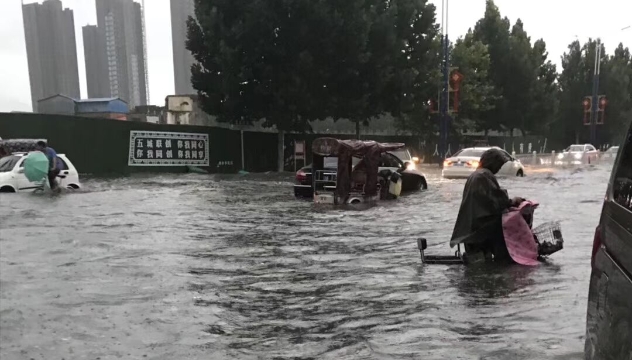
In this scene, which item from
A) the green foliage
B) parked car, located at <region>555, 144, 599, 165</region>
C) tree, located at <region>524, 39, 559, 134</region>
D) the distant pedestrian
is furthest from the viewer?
tree, located at <region>524, 39, 559, 134</region>

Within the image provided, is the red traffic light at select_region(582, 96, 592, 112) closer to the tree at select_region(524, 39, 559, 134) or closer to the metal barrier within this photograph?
the tree at select_region(524, 39, 559, 134)

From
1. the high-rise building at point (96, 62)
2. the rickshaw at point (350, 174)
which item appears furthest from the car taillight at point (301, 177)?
the high-rise building at point (96, 62)

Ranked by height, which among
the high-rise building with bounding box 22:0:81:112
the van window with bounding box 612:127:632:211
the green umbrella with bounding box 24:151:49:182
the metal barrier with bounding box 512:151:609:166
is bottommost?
the metal barrier with bounding box 512:151:609:166

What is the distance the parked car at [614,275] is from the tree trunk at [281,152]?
78.4 ft

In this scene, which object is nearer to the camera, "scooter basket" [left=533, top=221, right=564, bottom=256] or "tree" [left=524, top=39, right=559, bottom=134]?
"scooter basket" [left=533, top=221, right=564, bottom=256]

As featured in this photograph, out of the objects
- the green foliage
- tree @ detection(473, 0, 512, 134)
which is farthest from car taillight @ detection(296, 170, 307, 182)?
tree @ detection(473, 0, 512, 134)

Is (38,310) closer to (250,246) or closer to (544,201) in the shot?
(250,246)

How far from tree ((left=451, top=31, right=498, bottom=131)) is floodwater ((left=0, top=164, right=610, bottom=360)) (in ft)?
86.9

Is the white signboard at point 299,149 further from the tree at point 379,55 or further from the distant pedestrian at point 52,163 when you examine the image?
the distant pedestrian at point 52,163

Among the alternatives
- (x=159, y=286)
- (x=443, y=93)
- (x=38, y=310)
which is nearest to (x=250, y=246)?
(x=159, y=286)

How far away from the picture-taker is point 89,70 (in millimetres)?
50906

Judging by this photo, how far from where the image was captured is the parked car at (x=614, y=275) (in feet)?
7.27

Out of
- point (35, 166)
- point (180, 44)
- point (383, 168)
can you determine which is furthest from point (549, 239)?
point (180, 44)

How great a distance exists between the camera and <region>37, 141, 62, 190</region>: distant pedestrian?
1423cm
